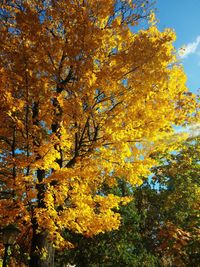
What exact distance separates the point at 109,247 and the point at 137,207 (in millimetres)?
3971

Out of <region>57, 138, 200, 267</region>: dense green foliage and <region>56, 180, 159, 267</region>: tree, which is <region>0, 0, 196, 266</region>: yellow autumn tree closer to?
<region>57, 138, 200, 267</region>: dense green foliage

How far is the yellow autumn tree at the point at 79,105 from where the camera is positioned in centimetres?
676

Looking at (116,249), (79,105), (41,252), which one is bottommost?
(41,252)

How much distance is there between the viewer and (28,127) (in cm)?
708

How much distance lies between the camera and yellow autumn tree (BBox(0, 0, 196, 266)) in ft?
22.2

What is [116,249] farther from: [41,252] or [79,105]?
[79,105]

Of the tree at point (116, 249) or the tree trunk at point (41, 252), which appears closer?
the tree trunk at point (41, 252)

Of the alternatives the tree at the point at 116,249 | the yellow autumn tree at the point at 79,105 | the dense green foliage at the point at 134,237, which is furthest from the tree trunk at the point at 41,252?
the tree at the point at 116,249

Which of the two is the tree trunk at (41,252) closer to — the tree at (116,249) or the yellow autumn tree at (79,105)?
the yellow autumn tree at (79,105)

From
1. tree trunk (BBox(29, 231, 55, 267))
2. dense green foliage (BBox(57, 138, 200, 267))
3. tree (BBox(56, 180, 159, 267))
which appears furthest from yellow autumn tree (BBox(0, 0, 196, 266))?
tree (BBox(56, 180, 159, 267))

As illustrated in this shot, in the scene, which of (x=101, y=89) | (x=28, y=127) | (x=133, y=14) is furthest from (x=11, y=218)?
(x=133, y=14)

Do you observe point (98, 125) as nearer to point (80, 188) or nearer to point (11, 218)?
point (80, 188)

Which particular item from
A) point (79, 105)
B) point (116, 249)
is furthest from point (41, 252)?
point (116, 249)

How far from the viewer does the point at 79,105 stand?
6871mm
